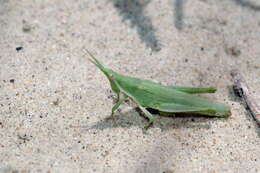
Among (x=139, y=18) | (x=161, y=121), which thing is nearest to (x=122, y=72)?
(x=161, y=121)

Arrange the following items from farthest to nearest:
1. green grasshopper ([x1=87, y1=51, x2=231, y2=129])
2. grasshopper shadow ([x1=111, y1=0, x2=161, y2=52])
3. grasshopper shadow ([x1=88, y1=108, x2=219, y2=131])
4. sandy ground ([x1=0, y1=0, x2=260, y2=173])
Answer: grasshopper shadow ([x1=111, y1=0, x2=161, y2=52]) < grasshopper shadow ([x1=88, y1=108, x2=219, y2=131]) < green grasshopper ([x1=87, y1=51, x2=231, y2=129]) < sandy ground ([x1=0, y1=0, x2=260, y2=173])

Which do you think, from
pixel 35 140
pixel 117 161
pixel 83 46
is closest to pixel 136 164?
pixel 117 161

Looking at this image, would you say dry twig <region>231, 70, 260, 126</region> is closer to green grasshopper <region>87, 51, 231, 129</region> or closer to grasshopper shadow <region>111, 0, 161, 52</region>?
green grasshopper <region>87, 51, 231, 129</region>

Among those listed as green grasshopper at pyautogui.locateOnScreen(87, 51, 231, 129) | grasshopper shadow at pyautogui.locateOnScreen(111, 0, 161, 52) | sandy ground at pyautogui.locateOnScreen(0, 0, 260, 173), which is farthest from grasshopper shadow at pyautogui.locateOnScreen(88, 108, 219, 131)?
grasshopper shadow at pyautogui.locateOnScreen(111, 0, 161, 52)

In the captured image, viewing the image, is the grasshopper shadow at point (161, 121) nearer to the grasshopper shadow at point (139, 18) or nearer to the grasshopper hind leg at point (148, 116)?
the grasshopper hind leg at point (148, 116)

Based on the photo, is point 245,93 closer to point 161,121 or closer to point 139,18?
point 161,121

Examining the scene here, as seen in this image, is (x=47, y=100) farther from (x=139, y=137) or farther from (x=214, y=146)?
(x=214, y=146)

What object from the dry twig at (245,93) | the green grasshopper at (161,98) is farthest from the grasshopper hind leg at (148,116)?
the dry twig at (245,93)
